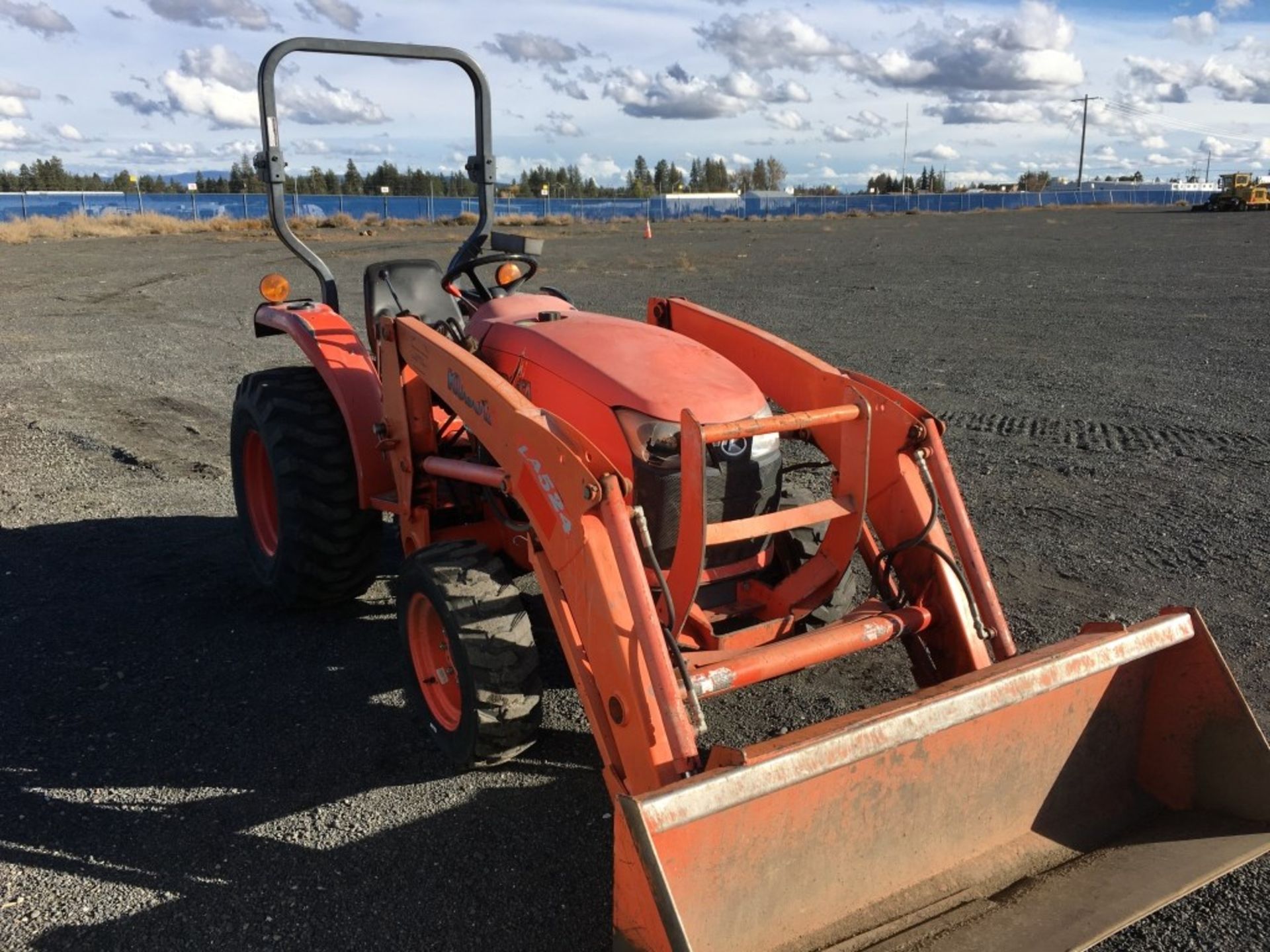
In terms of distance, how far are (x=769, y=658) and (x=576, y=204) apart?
186 feet

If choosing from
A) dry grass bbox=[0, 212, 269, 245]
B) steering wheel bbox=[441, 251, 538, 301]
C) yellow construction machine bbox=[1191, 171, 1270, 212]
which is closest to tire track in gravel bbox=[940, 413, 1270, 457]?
steering wheel bbox=[441, 251, 538, 301]

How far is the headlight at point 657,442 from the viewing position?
10.6ft

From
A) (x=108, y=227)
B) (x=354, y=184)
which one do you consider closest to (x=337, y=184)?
(x=354, y=184)

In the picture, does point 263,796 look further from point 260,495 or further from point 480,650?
point 260,495

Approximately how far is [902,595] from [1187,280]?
16479mm

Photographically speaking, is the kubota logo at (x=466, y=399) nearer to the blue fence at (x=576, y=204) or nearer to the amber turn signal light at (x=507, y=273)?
the amber turn signal light at (x=507, y=273)

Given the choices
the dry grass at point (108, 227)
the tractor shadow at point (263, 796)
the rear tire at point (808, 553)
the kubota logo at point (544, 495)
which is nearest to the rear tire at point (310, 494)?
the tractor shadow at point (263, 796)

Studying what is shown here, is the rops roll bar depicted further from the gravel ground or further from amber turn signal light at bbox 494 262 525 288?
the gravel ground

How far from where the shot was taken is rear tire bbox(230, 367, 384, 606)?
175 inches

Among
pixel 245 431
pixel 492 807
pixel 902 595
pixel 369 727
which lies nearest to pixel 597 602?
pixel 492 807

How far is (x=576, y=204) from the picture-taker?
189 feet

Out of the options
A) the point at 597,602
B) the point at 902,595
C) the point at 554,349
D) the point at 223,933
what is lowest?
the point at 223,933

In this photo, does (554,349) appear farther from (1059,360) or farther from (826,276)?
(826,276)

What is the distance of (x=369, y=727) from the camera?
3.88m
